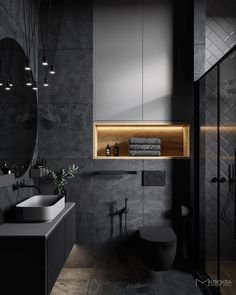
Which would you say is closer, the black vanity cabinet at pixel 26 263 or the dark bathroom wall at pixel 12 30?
the black vanity cabinet at pixel 26 263

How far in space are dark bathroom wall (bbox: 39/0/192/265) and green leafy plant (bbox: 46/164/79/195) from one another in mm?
67

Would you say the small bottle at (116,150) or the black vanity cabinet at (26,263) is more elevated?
the small bottle at (116,150)

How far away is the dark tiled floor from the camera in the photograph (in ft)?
9.16

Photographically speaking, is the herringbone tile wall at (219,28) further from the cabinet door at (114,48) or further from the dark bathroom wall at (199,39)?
the cabinet door at (114,48)

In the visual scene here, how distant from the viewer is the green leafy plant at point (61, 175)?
3.34 metres

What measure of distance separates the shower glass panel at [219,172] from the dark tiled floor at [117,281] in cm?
35

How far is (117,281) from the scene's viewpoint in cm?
300

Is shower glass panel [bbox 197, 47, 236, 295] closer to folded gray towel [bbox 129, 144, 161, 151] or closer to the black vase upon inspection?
folded gray towel [bbox 129, 144, 161, 151]

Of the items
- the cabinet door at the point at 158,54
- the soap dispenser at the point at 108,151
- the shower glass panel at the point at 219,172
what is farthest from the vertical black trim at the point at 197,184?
the soap dispenser at the point at 108,151

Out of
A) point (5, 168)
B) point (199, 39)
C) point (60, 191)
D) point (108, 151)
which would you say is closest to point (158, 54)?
point (199, 39)

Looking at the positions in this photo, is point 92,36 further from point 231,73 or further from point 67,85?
point 231,73

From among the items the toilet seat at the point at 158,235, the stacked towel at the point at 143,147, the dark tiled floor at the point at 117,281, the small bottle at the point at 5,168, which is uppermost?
the stacked towel at the point at 143,147

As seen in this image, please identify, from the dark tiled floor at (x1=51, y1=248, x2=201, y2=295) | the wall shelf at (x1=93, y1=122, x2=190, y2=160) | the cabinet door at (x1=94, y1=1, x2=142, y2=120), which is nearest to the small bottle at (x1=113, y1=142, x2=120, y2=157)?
the wall shelf at (x1=93, y1=122, x2=190, y2=160)

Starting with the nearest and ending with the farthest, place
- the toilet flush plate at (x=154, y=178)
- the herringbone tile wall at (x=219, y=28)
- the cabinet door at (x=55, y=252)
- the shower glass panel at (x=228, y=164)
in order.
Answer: the cabinet door at (x=55, y=252) → the shower glass panel at (x=228, y=164) → the toilet flush plate at (x=154, y=178) → the herringbone tile wall at (x=219, y=28)
